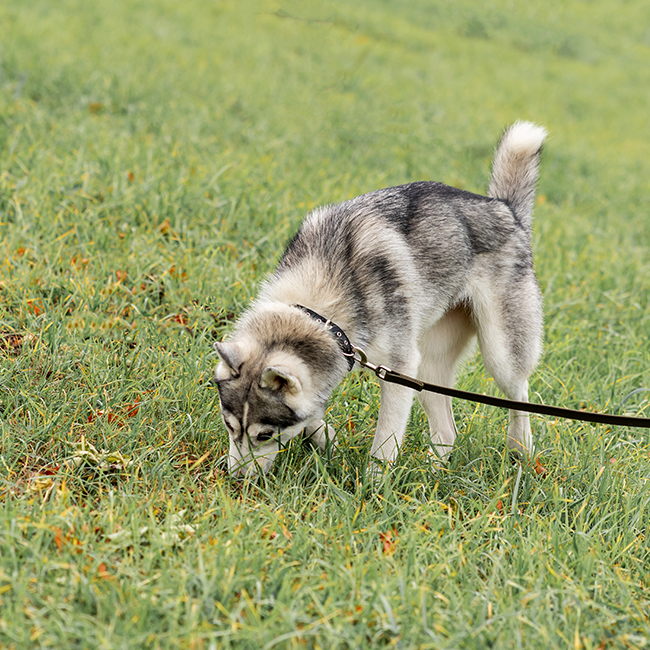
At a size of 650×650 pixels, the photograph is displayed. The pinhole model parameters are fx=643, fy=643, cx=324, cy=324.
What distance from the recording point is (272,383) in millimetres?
2816

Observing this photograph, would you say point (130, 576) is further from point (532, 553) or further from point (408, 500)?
point (532, 553)

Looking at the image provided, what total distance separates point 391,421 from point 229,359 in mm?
931

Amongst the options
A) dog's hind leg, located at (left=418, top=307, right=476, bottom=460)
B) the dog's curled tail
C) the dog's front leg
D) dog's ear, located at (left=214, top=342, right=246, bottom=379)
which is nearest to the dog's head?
dog's ear, located at (left=214, top=342, right=246, bottom=379)

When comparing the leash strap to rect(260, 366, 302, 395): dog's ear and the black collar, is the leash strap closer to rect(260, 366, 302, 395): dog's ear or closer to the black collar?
the black collar

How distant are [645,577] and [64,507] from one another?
242cm

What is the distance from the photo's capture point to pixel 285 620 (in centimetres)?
222

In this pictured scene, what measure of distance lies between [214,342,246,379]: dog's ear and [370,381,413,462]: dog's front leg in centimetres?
80

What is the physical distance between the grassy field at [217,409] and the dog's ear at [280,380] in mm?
496

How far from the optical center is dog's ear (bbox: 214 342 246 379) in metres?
2.81

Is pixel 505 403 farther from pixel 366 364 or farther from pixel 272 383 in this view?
pixel 272 383

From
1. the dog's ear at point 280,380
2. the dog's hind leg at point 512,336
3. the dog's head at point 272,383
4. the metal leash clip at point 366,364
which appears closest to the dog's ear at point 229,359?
the dog's head at point 272,383

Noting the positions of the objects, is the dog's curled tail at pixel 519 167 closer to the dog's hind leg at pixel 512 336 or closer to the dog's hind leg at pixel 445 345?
the dog's hind leg at pixel 512 336

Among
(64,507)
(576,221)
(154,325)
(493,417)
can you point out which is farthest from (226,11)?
(64,507)

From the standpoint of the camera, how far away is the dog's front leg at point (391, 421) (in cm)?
323
